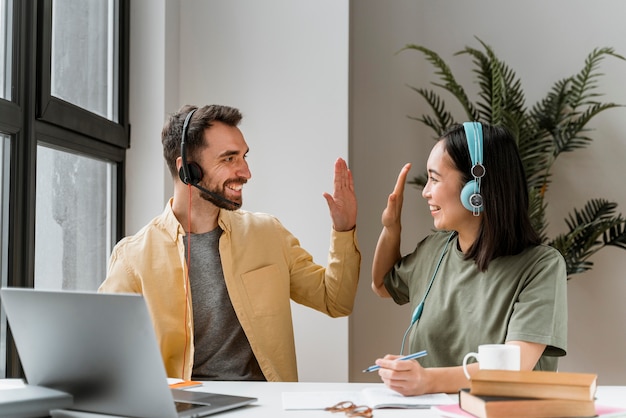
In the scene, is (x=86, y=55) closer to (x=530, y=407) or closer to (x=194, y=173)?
(x=194, y=173)

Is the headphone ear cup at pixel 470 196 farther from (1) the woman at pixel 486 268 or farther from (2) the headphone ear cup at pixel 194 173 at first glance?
(2) the headphone ear cup at pixel 194 173

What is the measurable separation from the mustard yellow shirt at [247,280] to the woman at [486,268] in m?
0.39

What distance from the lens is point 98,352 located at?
1.30m

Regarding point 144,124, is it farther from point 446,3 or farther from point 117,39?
point 446,3

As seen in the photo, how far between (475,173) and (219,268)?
34.0 inches

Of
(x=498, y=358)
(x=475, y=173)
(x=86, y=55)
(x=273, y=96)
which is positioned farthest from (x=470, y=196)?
(x=86, y=55)

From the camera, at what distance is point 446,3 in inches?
142

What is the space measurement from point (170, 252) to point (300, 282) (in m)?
0.45

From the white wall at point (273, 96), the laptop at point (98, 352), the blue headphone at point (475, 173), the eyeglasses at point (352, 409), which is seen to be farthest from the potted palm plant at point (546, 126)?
the laptop at point (98, 352)

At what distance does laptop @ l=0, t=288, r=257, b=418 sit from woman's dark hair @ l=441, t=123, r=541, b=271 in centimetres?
80

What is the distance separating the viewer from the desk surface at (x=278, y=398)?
4.58ft

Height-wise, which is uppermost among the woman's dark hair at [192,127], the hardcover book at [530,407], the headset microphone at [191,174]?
the woman's dark hair at [192,127]

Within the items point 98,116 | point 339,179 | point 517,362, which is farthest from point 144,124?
point 517,362

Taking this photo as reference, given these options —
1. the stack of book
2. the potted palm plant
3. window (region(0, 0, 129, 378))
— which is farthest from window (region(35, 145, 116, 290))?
the stack of book
